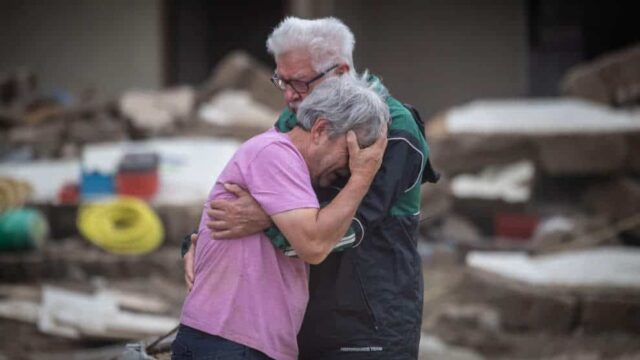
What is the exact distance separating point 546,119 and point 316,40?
694 centimetres

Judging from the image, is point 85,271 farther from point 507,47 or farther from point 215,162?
point 507,47

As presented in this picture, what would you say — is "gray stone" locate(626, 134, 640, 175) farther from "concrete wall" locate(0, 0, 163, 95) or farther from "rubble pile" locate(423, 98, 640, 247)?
"concrete wall" locate(0, 0, 163, 95)

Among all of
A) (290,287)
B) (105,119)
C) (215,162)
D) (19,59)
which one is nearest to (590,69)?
(215,162)

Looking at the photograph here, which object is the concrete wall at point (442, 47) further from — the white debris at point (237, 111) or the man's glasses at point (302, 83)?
the man's glasses at point (302, 83)

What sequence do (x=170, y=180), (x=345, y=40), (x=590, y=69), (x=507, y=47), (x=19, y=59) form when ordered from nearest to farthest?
(x=345, y=40)
(x=170, y=180)
(x=590, y=69)
(x=507, y=47)
(x=19, y=59)

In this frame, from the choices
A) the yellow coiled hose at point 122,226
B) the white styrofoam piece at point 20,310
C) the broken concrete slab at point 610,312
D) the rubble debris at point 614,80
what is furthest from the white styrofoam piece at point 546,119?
the white styrofoam piece at point 20,310

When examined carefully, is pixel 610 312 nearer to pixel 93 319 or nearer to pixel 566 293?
pixel 566 293

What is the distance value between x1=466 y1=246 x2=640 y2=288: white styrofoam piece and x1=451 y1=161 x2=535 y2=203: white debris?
1831 millimetres

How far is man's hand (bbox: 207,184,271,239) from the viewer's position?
10.6ft

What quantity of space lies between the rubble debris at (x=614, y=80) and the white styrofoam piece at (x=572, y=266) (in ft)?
7.16

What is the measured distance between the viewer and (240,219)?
3.25 meters

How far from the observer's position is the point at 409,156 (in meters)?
3.50

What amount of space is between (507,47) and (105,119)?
194 inches

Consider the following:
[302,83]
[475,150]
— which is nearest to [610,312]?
[475,150]
